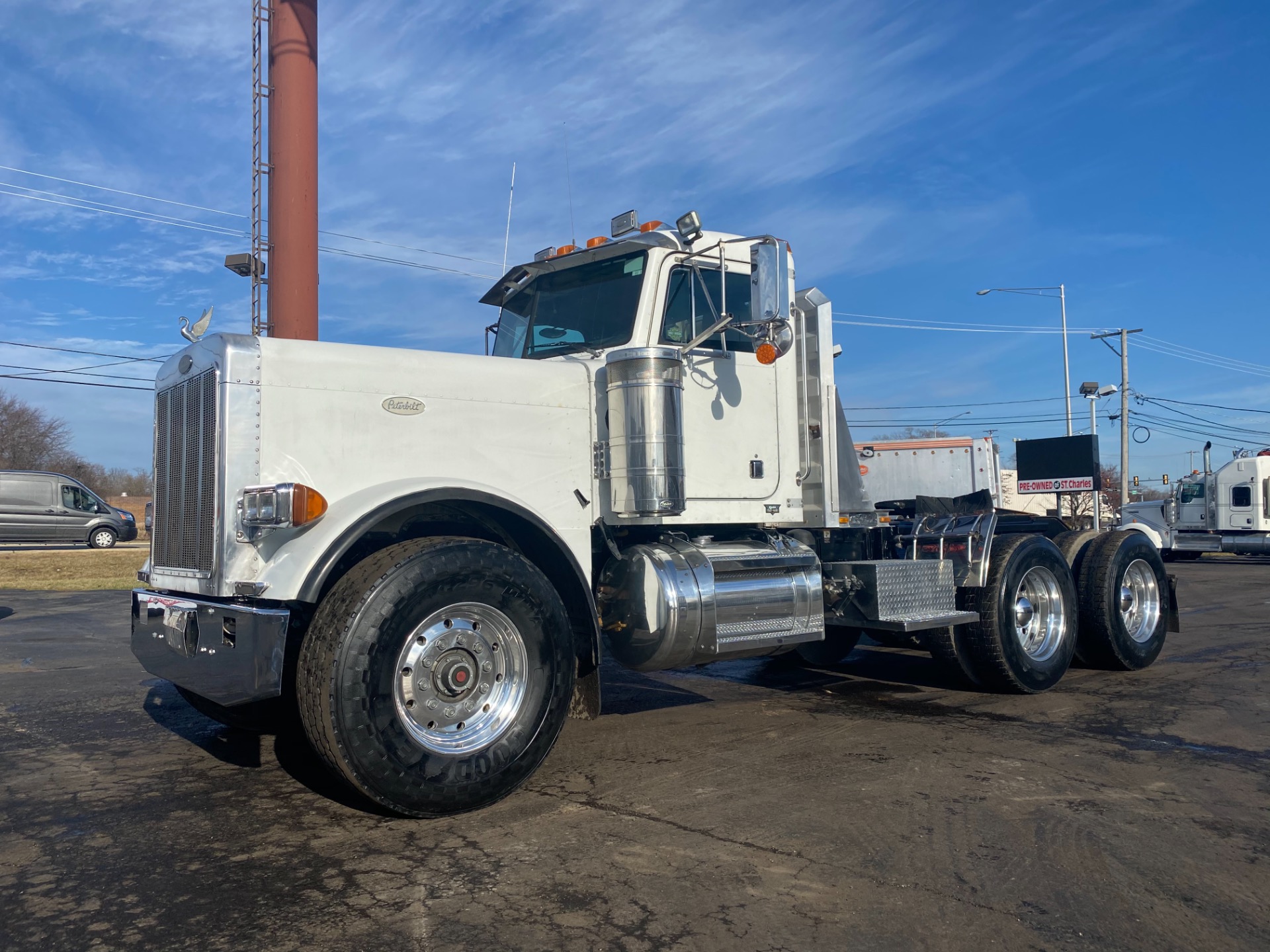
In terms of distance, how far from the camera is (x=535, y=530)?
519 centimetres

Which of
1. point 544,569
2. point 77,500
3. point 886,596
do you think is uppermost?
point 77,500

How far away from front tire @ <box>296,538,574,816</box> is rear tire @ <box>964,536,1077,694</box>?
384 cm

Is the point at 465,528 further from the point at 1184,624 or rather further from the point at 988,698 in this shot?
the point at 1184,624

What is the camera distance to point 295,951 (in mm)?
3064

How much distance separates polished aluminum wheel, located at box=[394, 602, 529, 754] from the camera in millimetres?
4453

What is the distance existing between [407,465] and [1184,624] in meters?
11.0

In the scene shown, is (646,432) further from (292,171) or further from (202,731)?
(292,171)

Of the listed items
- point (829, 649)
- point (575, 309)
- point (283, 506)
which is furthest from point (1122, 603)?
point (283, 506)

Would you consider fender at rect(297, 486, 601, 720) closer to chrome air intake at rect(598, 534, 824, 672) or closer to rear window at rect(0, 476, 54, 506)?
chrome air intake at rect(598, 534, 824, 672)

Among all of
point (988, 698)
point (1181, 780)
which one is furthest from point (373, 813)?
point (988, 698)

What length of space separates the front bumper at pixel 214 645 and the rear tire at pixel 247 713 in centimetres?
53

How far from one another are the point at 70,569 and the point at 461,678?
1939 cm

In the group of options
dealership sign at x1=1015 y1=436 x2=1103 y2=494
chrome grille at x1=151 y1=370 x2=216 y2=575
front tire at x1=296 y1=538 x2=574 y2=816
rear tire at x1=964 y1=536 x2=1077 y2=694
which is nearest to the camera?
front tire at x1=296 y1=538 x2=574 y2=816

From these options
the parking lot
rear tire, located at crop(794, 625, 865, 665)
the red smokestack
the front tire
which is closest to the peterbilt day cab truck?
the front tire
